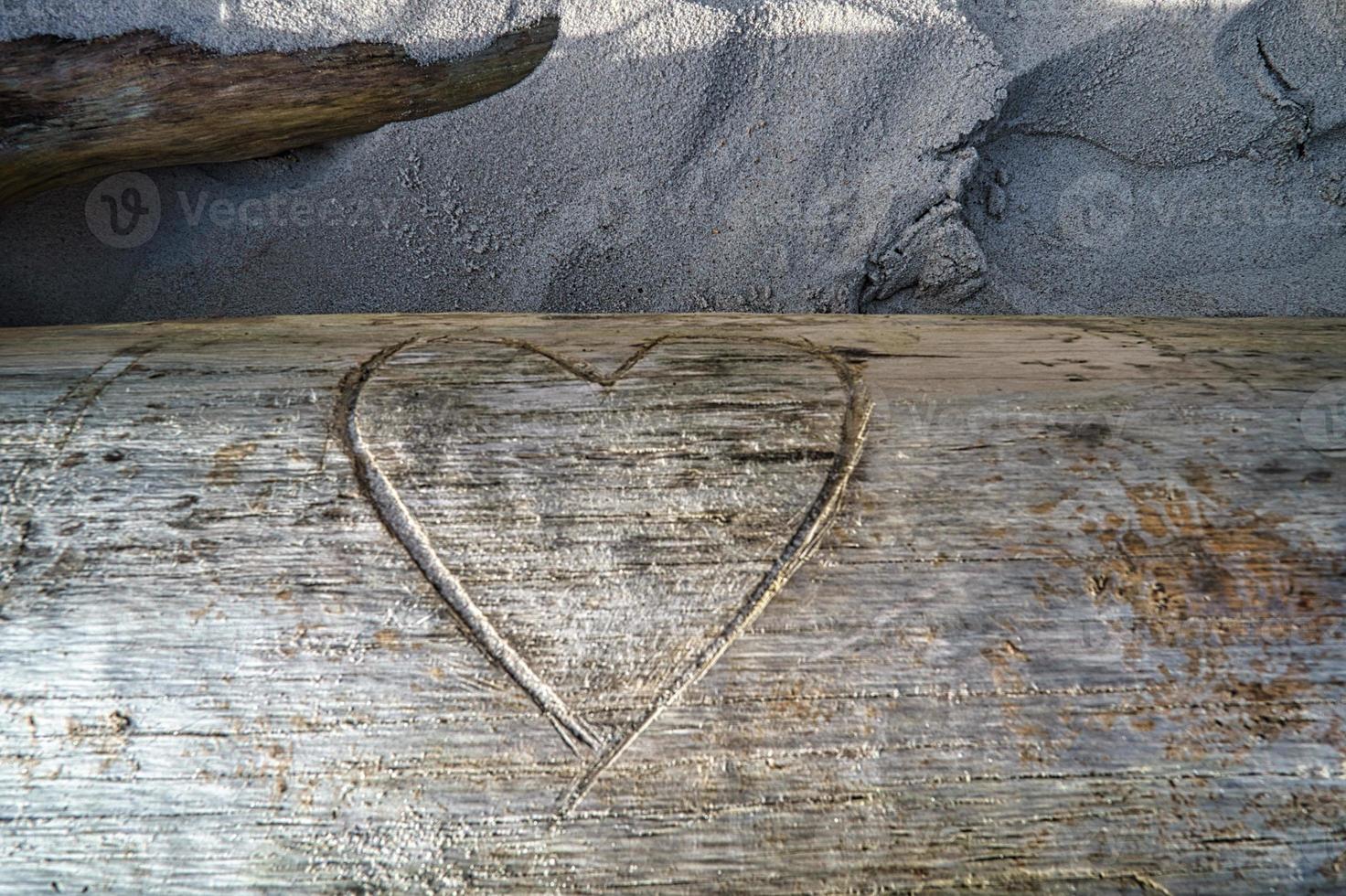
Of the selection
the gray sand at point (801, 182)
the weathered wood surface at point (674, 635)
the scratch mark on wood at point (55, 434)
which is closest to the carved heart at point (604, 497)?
the weathered wood surface at point (674, 635)

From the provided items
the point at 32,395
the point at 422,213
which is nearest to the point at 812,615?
the point at 32,395

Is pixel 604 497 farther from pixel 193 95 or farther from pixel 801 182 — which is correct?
pixel 193 95

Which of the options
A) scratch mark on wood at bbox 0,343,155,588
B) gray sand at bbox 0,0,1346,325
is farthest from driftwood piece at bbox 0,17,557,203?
scratch mark on wood at bbox 0,343,155,588

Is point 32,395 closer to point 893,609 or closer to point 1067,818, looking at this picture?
point 893,609

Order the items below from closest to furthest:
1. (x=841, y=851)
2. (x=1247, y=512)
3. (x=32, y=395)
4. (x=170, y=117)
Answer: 1. (x=841, y=851)
2. (x=1247, y=512)
3. (x=32, y=395)
4. (x=170, y=117)

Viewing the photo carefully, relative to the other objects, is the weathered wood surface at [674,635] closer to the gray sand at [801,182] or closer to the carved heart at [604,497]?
the carved heart at [604,497]

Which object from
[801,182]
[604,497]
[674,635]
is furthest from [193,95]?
[674,635]
